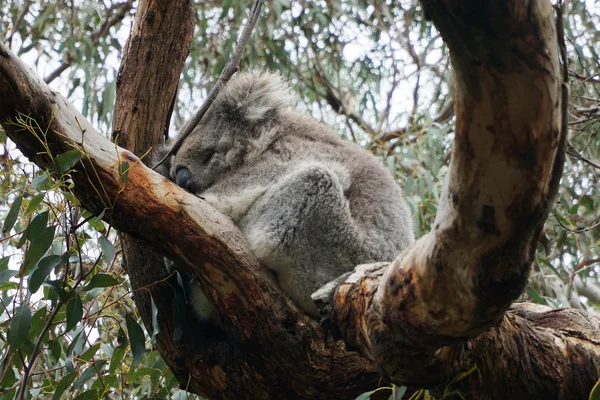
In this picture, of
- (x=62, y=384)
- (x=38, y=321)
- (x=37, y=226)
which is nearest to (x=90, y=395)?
(x=62, y=384)

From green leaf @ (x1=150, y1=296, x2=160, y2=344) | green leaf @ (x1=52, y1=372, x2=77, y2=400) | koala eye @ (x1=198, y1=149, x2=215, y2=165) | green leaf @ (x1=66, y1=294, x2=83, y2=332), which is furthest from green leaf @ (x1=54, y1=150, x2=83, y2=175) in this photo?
koala eye @ (x1=198, y1=149, x2=215, y2=165)

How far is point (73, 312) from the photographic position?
2.45 meters

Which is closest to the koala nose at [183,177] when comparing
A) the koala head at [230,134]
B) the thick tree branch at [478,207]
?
the koala head at [230,134]

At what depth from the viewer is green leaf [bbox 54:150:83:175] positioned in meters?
2.20

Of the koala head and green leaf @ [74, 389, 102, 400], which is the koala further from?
green leaf @ [74, 389, 102, 400]

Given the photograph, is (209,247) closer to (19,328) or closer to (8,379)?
(19,328)

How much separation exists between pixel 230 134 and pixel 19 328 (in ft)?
5.02

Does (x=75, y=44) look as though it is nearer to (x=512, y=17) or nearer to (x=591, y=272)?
(x=591, y=272)

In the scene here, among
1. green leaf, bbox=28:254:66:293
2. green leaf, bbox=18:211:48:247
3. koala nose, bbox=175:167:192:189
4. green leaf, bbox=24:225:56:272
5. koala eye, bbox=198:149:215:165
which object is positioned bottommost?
A: green leaf, bbox=28:254:66:293

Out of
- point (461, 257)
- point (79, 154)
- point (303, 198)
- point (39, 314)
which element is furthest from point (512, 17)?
point (39, 314)

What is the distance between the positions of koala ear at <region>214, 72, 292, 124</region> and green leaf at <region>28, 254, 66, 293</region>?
137cm

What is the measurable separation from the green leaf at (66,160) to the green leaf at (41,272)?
405 millimetres

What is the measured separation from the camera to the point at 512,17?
43.6 inches

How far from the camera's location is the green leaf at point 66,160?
2.20m
